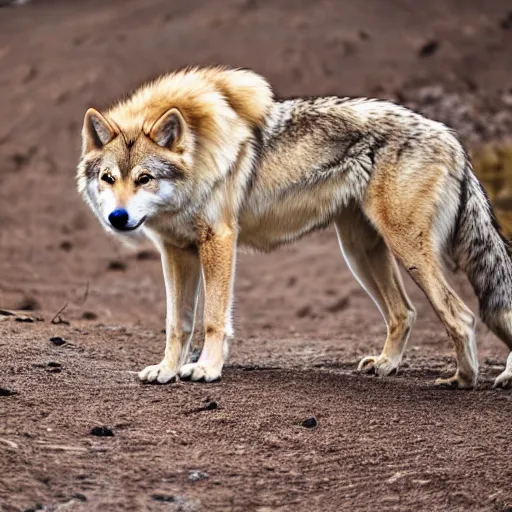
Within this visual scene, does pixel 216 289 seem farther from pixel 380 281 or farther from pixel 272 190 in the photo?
pixel 380 281

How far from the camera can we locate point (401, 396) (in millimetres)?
6418

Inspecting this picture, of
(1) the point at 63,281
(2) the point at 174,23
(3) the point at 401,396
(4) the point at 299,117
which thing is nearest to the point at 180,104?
(4) the point at 299,117

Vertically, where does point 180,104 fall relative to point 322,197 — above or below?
above

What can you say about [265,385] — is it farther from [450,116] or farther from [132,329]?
[450,116]

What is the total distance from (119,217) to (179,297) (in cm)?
93

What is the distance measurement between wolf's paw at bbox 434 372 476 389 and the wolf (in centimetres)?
1

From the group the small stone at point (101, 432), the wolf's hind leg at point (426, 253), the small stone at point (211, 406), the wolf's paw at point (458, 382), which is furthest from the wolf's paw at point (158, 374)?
the wolf's paw at point (458, 382)

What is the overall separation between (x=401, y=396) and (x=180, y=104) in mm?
2448

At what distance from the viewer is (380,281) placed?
7449mm

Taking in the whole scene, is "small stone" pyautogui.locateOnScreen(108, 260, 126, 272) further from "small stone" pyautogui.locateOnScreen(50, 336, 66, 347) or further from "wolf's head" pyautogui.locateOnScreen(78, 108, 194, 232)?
"wolf's head" pyautogui.locateOnScreen(78, 108, 194, 232)

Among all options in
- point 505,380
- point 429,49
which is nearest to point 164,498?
point 505,380

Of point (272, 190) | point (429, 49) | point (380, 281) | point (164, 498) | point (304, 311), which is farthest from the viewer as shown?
point (429, 49)

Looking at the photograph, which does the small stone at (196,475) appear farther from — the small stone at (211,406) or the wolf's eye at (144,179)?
the wolf's eye at (144,179)

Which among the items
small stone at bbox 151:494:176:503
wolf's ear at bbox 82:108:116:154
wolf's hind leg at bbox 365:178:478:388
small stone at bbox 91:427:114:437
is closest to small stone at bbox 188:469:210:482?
small stone at bbox 151:494:176:503
